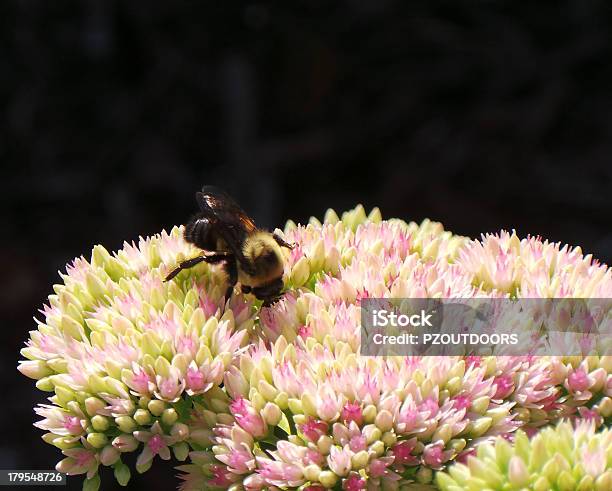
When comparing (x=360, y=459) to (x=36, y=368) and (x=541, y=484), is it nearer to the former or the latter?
(x=541, y=484)

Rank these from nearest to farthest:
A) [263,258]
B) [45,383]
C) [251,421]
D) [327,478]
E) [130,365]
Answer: [327,478], [251,421], [130,365], [45,383], [263,258]

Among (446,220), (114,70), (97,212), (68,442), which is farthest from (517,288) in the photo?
(114,70)

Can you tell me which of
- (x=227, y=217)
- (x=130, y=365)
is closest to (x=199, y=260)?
(x=227, y=217)

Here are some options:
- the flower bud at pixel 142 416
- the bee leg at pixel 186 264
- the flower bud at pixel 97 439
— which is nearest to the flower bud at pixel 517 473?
the flower bud at pixel 142 416

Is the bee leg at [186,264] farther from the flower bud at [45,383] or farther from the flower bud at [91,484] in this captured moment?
the flower bud at [91,484]

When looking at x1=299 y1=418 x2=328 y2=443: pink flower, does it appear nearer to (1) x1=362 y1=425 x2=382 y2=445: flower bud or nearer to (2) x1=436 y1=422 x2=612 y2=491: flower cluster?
(1) x1=362 y1=425 x2=382 y2=445: flower bud

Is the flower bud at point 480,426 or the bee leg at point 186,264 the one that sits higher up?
the bee leg at point 186,264

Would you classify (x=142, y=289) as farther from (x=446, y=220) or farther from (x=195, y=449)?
(x=446, y=220)
